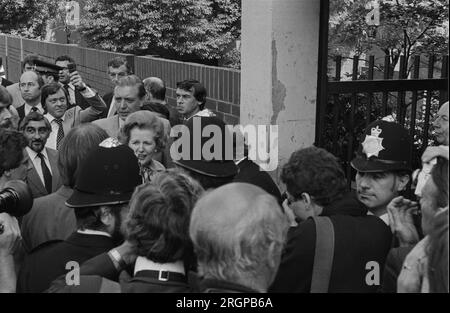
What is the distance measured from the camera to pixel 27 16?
89.1 ft

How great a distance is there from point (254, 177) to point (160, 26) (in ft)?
53.8

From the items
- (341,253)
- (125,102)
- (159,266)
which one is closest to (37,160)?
(125,102)

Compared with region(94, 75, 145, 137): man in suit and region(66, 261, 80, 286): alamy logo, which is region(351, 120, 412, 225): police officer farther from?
region(94, 75, 145, 137): man in suit

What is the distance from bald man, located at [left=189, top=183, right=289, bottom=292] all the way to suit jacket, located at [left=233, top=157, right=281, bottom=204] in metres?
1.75

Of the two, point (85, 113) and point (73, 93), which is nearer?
point (85, 113)

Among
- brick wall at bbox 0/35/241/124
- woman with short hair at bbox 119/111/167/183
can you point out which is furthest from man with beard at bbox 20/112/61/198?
brick wall at bbox 0/35/241/124

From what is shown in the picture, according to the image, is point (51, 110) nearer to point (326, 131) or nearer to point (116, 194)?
point (326, 131)

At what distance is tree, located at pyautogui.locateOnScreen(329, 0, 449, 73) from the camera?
7.08 m

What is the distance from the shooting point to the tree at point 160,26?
19641 mm

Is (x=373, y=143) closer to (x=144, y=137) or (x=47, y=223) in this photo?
(x=144, y=137)

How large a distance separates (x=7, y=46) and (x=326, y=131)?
63.4ft

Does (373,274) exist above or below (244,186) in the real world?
below
